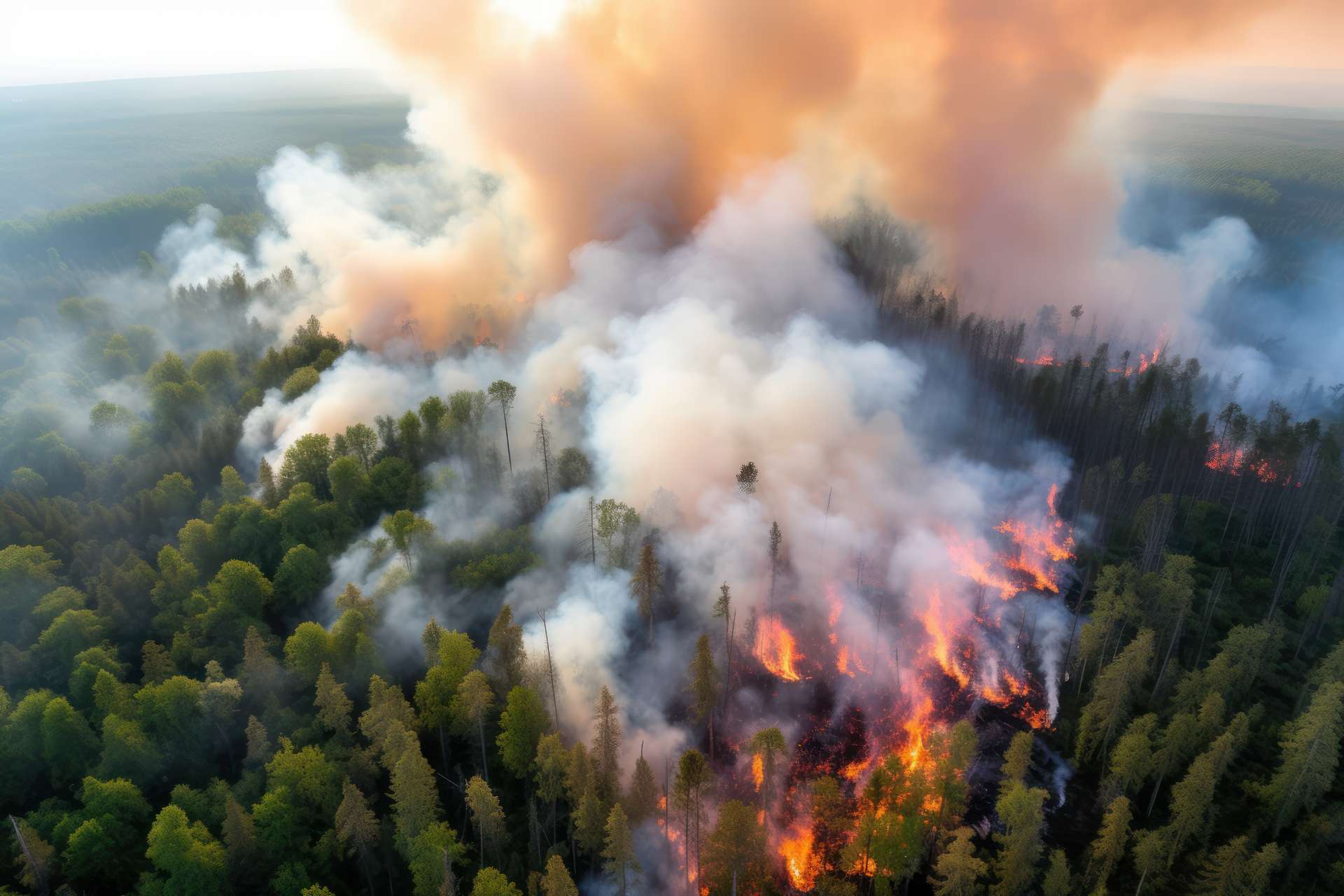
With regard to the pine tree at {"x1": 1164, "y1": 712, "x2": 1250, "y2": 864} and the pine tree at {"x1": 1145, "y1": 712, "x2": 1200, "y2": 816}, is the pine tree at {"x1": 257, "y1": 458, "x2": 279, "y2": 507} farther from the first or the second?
the pine tree at {"x1": 1164, "y1": 712, "x2": 1250, "y2": 864}

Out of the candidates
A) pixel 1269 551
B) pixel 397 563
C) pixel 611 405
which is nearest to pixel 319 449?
pixel 397 563

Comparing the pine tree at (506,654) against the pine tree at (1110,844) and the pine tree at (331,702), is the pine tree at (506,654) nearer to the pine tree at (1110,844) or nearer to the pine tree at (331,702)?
the pine tree at (331,702)

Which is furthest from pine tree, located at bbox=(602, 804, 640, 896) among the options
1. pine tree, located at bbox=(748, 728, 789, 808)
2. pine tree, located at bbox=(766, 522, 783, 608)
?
pine tree, located at bbox=(766, 522, 783, 608)

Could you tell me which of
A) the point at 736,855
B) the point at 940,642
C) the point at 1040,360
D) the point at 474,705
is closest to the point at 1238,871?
the point at 940,642

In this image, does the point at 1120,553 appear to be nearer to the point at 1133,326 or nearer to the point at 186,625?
the point at 1133,326

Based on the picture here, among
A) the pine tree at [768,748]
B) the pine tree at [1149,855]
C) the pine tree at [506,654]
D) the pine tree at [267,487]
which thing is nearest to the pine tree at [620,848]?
the pine tree at [768,748]

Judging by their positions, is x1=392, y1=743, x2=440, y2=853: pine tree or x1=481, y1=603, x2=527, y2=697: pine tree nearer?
x1=392, y1=743, x2=440, y2=853: pine tree
